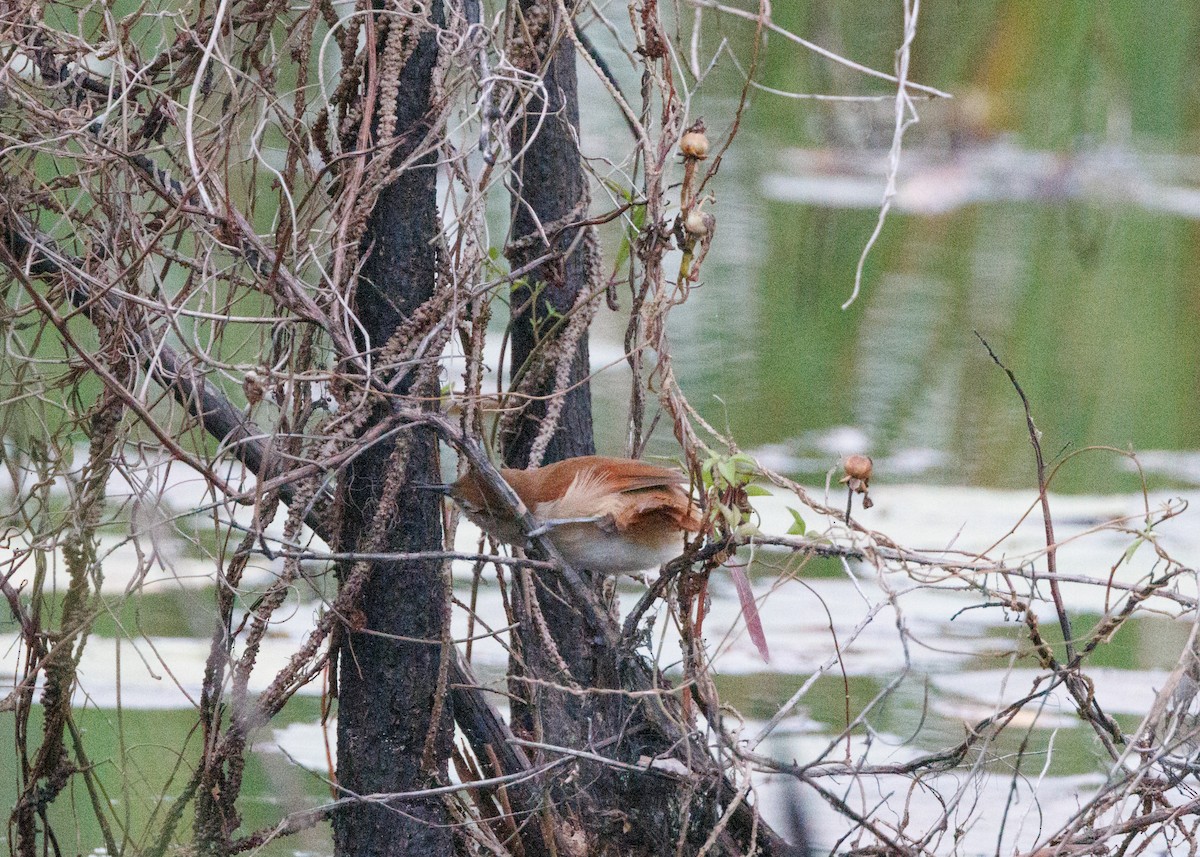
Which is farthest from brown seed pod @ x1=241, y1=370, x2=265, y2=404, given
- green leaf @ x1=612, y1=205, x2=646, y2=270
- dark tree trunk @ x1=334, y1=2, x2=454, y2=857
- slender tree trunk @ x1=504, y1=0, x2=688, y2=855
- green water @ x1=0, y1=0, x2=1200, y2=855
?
green water @ x1=0, y1=0, x2=1200, y2=855

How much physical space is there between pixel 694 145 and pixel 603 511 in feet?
1.60

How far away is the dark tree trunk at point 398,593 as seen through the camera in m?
1.64

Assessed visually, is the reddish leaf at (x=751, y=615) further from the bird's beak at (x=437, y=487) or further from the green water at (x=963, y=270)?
the green water at (x=963, y=270)

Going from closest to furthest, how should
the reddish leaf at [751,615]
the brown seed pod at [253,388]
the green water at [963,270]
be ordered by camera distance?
1. the brown seed pod at [253,388]
2. the reddish leaf at [751,615]
3. the green water at [963,270]

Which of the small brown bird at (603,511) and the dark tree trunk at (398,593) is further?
the dark tree trunk at (398,593)

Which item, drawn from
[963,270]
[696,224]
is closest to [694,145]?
[696,224]

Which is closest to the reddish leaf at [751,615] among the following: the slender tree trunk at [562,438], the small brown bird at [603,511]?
the small brown bird at [603,511]

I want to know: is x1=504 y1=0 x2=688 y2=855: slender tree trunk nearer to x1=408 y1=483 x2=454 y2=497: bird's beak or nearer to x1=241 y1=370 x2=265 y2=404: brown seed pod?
x1=408 y1=483 x2=454 y2=497: bird's beak

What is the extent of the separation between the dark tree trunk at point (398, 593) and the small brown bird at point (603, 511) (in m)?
0.10

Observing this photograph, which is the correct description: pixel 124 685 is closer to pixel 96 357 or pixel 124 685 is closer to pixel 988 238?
pixel 96 357

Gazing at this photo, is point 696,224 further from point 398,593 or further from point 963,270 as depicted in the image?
point 963,270

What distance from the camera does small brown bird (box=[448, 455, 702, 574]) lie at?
1.53 m

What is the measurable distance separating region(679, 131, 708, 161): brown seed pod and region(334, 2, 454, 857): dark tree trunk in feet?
1.46

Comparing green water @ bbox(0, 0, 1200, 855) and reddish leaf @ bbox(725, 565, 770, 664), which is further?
green water @ bbox(0, 0, 1200, 855)
